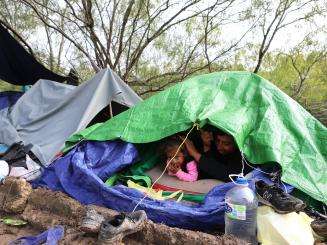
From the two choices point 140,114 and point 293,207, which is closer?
point 293,207

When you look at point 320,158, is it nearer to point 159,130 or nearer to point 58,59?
point 159,130

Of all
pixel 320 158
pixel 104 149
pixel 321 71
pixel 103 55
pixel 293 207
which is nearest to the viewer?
pixel 293 207

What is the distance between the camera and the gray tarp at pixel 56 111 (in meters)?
4.17

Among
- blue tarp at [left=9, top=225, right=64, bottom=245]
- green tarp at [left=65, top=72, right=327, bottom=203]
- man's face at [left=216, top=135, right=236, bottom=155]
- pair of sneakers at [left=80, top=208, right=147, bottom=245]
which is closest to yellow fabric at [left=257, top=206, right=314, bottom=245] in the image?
green tarp at [left=65, top=72, right=327, bottom=203]

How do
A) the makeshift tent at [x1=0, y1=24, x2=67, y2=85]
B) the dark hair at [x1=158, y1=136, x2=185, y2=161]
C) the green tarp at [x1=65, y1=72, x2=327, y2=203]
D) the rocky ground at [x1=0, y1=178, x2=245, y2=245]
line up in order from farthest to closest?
1. the makeshift tent at [x1=0, y1=24, x2=67, y2=85]
2. the dark hair at [x1=158, y1=136, x2=185, y2=161]
3. the green tarp at [x1=65, y1=72, x2=327, y2=203]
4. the rocky ground at [x1=0, y1=178, x2=245, y2=245]

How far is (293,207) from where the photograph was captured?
7.30 feet

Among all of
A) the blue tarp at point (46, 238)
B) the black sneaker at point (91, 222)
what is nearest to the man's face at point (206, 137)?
the black sneaker at point (91, 222)

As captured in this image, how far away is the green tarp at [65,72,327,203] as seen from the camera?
289 centimetres

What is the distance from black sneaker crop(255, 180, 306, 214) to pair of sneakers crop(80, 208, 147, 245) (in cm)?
72

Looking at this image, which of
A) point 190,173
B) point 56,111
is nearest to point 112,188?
point 190,173

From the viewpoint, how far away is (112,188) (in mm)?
2871

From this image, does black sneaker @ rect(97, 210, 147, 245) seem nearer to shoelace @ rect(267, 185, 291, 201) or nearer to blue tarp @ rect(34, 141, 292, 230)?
blue tarp @ rect(34, 141, 292, 230)

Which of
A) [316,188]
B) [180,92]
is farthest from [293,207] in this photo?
[180,92]

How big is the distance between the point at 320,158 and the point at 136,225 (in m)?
1.52
